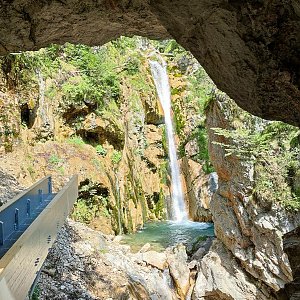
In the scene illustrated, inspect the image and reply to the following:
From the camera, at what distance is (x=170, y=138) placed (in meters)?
18.0

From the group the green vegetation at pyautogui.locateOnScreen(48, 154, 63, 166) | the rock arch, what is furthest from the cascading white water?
the rock arch

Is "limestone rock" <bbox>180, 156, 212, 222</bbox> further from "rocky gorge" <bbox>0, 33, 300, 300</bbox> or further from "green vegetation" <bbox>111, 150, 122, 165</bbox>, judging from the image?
"green vegetation" <bbox>111, 150, 122, 165</bbox>

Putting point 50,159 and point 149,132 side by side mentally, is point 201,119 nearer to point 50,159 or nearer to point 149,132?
point 149,132

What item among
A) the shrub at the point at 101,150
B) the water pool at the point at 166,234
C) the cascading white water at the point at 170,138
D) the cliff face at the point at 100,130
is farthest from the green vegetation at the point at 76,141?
the cascading white water at the point at 170,138

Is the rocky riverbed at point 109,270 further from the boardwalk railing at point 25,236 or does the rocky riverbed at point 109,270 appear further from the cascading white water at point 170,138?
the cascading white water at point 170,138

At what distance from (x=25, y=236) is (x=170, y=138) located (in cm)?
1576

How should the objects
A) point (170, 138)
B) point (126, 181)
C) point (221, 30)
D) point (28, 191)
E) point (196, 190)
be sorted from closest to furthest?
point (221, 30), point (28, 191), point (126, 181), point (196, 190), point (170, 138)

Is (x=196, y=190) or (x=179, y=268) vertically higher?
(x=196, y=190)

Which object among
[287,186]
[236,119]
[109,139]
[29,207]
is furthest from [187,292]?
[29,207]

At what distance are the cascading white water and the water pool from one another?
112 centimetres

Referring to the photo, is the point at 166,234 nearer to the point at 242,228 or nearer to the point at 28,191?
the point at 242,228

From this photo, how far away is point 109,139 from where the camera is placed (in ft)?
42.8

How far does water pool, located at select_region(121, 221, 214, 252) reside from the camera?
461 inches

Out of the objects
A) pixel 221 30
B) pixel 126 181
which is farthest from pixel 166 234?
pixel 221 30
